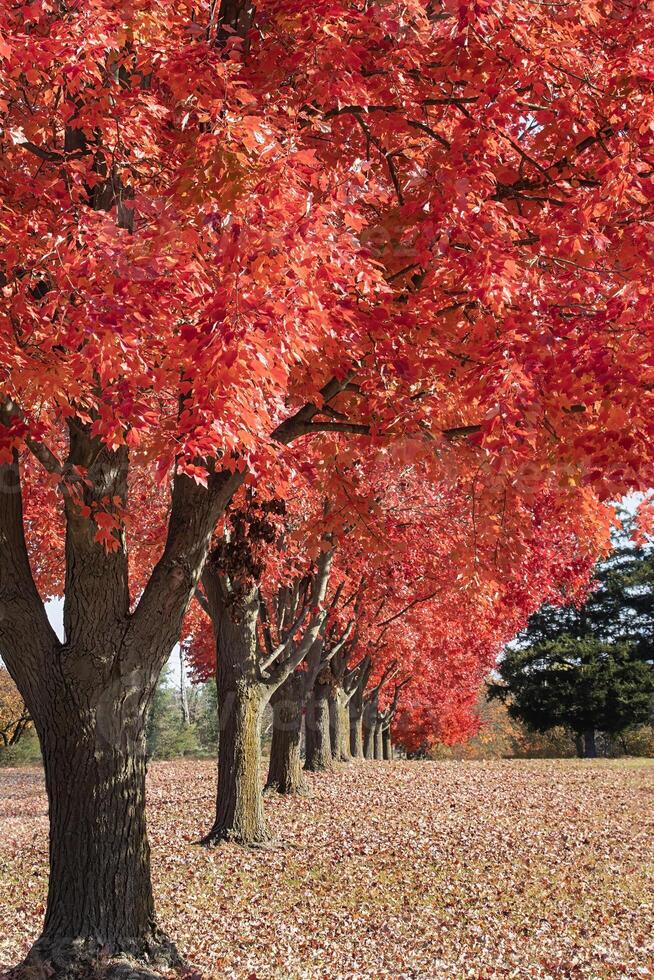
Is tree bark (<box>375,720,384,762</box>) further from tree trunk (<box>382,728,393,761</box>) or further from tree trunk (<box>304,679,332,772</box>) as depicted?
tree trunk (<box>304,679,332,772</box>)

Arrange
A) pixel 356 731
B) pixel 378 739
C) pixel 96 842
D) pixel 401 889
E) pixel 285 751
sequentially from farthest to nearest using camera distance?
1. pixel 378 739
2. pixel 356 731
3. pixel 285 751
4. pixel 401 889
5. pixel 96 842

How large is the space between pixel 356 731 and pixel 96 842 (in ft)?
89.2

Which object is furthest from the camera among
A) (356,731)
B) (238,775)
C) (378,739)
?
(378,739)

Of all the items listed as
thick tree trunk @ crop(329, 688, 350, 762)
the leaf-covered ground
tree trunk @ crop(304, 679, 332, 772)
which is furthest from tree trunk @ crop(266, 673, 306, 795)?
thick tree trunk @ crop(329, 688, 350, 762)

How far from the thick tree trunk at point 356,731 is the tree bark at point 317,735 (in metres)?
10.3

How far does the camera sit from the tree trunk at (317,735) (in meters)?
21.7

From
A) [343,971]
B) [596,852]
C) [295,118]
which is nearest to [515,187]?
[295,118]

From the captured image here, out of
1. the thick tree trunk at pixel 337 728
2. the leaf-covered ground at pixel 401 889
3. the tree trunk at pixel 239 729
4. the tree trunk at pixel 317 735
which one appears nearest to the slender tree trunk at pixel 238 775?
the tree trunk at pixel 239 729

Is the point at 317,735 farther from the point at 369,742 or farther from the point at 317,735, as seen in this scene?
the point at 369,742

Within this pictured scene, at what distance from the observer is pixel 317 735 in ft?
71.8

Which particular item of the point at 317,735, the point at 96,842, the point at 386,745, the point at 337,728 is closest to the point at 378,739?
the point at 386,745

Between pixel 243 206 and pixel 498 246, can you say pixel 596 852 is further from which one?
pixel 243 206

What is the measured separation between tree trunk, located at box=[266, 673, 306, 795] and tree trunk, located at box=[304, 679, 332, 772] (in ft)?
16.9

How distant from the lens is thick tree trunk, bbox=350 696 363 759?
3212cm
